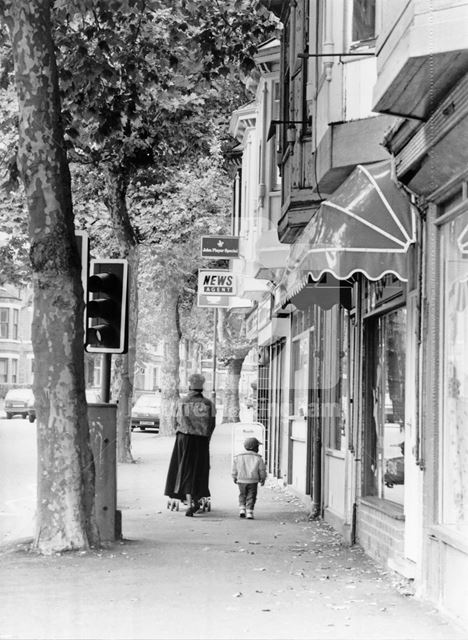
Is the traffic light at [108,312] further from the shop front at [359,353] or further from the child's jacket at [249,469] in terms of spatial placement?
the child's jacket at [249,469]

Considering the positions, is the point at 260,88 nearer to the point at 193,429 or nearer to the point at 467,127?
the point at 193,429

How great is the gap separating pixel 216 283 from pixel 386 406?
1152 cm

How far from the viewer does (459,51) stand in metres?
6.92

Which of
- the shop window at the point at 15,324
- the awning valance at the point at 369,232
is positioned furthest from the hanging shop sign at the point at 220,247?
the shop window at the point at 15,324

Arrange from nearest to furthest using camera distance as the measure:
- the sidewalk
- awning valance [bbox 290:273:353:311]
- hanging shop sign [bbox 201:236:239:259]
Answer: the sidewalk
awning valance [bbox 290:273:353:311]
hanging shop sign [bbox 201:236:239:259]

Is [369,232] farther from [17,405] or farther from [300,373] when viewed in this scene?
[17,405]

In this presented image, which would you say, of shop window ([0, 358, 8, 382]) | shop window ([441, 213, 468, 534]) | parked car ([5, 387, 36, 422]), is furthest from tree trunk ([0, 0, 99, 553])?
shop window ([0, 358, 8, 382])

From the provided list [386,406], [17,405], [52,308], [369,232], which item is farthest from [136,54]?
[17,405]

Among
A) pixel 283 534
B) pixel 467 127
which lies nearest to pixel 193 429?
pixel 283 534

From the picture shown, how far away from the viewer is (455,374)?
27.3 feet

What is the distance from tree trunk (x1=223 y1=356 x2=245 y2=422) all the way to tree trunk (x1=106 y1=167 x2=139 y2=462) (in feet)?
79.3

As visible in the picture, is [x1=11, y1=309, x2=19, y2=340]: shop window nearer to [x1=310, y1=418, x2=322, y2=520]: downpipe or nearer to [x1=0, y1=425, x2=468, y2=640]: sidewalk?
[x1=310, y1=418, x2=322, y2=520]: downpipe

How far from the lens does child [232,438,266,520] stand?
14797 mm

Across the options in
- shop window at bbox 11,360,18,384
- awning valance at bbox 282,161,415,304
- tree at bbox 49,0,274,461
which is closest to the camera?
awning valance at bbox 282,161,415,304
